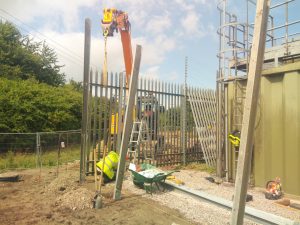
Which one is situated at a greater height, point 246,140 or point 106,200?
point 246,140

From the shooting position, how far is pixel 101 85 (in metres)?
8.93

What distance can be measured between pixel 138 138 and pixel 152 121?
1044mm

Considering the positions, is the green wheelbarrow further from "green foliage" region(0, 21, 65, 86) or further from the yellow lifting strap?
"green foliage" region(0, 21, 65, 86)

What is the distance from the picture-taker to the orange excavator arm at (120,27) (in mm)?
12500

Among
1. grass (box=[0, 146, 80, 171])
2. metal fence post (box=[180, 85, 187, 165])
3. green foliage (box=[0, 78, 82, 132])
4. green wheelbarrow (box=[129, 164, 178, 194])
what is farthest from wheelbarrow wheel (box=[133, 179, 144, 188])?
green foliage (box=[0, 78, 82, 132])

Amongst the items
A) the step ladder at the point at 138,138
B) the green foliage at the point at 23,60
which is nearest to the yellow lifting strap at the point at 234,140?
the step ladder at the point at 138,138

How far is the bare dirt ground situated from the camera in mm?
5453

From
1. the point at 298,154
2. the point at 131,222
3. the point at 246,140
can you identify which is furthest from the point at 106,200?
the point at 298,154

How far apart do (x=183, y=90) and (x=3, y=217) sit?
7.97 metres

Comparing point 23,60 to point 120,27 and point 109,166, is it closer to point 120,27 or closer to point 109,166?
point 120,27

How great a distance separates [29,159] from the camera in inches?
486

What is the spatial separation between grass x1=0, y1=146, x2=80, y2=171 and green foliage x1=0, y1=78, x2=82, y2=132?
2279mm

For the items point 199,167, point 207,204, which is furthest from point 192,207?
point 199,167

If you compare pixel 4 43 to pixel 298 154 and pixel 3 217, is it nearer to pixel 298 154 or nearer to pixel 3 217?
pixel 3 217
